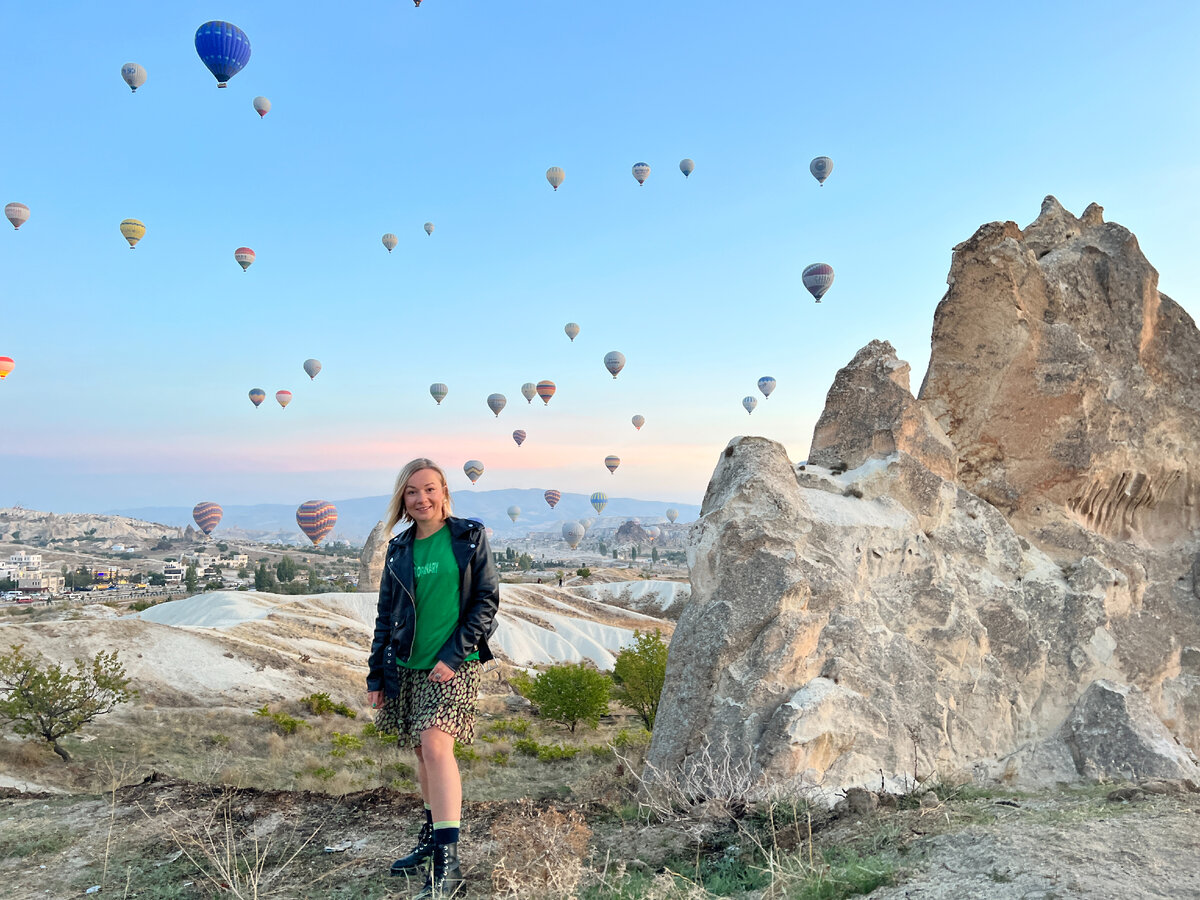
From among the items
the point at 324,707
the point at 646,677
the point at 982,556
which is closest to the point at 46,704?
the point at 324,707

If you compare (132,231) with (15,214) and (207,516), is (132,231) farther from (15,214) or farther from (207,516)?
(207,516)

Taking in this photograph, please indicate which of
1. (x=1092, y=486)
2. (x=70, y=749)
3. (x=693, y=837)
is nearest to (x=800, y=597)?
(x=693, y=837)

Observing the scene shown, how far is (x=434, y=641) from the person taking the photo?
4.32m

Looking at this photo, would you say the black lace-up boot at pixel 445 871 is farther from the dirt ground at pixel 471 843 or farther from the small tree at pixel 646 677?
the small tree at pixel 646 677

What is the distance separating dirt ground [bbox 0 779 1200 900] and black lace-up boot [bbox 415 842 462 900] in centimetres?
15

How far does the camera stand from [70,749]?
45.5ft

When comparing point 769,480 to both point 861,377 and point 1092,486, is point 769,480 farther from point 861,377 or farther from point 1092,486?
point 1092,486

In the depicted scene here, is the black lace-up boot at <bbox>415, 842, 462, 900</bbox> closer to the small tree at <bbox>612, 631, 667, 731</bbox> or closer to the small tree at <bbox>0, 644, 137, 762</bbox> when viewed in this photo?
the small tree at <bbox>0, 644, 137, 762</bbox>

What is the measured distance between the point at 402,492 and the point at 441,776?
154 centimetres

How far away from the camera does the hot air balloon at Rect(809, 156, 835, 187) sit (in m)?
43.3

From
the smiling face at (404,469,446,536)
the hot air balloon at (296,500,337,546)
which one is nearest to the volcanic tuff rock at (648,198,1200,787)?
the smiling face at (404,469,446,536)

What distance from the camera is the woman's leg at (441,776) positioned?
13.6ft

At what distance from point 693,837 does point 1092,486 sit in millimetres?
8400

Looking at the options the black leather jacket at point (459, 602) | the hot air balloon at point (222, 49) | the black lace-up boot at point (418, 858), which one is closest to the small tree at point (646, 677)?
the black lace-up boot at point (418, 858)
